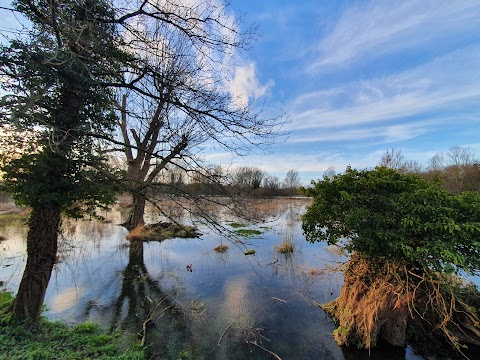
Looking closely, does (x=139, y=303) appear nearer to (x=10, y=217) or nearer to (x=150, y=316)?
(x=150, y=316)

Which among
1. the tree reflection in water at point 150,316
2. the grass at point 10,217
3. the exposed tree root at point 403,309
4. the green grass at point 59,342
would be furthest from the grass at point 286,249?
the grass at point 10,217

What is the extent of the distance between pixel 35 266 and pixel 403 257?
6731mm

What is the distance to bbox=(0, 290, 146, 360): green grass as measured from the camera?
12.2ft

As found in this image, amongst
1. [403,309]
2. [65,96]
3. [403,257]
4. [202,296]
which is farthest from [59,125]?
[403,309]

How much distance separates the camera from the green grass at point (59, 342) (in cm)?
371

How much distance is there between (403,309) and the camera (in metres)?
4.69

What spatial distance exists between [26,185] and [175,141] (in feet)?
8.76

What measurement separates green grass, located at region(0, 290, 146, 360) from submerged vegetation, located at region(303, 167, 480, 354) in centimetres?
411

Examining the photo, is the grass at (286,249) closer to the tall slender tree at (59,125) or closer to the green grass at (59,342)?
the green grass at (59,342)

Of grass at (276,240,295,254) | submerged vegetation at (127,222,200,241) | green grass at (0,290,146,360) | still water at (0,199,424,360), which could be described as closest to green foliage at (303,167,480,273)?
still water at (0,199,424,360)

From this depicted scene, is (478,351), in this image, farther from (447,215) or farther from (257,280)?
(257,280)

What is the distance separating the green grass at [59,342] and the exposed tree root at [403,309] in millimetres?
4025

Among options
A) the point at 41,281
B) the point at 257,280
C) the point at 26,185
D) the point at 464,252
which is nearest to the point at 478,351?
the point at 464,252

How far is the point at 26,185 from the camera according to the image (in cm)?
431
